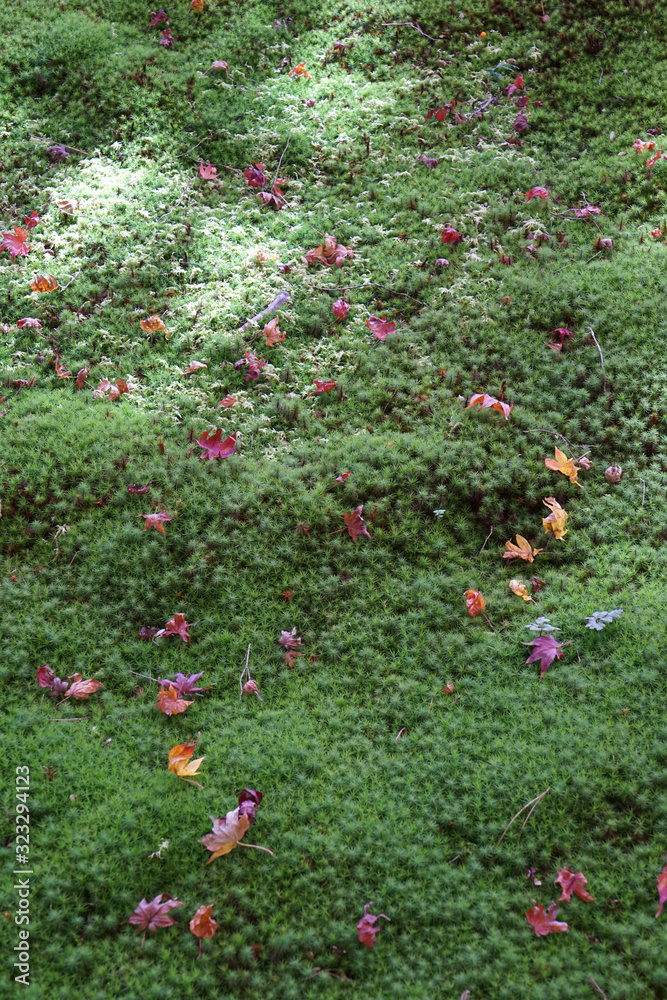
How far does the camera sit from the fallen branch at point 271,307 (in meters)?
5.89

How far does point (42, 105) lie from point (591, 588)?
310 inches

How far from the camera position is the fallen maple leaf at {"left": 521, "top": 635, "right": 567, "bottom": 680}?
396 cm

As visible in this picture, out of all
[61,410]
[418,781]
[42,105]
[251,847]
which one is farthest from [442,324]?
[42,105]

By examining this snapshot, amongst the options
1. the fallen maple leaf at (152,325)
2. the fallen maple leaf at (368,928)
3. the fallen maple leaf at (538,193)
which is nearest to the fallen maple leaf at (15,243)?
the fallen maple leaf at (152,325)

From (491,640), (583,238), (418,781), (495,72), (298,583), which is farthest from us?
(495,72)

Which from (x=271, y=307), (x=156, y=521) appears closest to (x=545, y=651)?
(x=156, y=521)

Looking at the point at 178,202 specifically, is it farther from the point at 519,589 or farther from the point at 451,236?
the point at 519,589

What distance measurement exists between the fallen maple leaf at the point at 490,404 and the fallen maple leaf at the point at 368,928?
10.9 feet

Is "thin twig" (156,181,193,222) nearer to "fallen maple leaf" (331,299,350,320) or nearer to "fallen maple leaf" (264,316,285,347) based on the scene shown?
"fallen maple leaf" (264,316,285,347)

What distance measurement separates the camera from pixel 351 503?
4738 mm

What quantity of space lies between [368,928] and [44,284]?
5.66 m

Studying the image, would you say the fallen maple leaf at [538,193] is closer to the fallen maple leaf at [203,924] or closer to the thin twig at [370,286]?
the thin twig at [370,286]

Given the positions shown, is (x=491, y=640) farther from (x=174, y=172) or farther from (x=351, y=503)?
(x=174, y=172)

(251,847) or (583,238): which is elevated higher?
(583,238)
